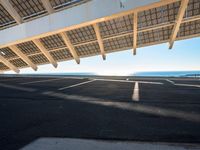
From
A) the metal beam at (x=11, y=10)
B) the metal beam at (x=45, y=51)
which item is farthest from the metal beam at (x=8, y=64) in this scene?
the metal beam at (x=11, y=10)

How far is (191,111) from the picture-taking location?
401 centimetres

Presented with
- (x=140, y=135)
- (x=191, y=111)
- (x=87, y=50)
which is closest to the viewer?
(x=140, y=135)

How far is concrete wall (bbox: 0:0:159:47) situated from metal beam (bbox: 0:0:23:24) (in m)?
0.64

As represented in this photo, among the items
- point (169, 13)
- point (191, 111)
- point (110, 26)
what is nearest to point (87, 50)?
point (110, 26)

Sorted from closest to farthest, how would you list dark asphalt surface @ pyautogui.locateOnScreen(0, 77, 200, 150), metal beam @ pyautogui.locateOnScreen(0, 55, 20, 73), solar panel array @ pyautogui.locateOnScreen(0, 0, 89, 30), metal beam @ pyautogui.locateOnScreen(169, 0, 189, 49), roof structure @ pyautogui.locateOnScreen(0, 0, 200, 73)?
dark asphalt surface @ pyautogui.locateOnScreen(0, 77, 200, 150)
metal beam @ pyautogui.locateOnScreen(169, 0, 189, 49)
roof structure @ pyautogui.locateOnScreen(0, 0, 200, 73)
solar panel array @ pyautogui.locateOnScreen(0, 0, 89, 30)
metal beam @ pyautogui.locateOnScreen(0, 55, 20, 73)

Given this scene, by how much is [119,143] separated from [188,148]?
72 cm

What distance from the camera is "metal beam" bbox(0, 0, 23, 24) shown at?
21005 millimetres

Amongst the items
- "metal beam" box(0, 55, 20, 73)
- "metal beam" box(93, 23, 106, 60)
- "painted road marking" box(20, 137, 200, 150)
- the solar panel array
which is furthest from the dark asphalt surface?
"metal beam" box(0, 55, 20, 73)

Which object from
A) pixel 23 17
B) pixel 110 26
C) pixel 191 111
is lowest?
pixel 191 111

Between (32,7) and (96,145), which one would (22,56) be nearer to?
(32,7)

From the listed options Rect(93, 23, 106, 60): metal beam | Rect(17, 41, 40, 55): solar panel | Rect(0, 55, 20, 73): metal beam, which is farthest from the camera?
Rect(0, 55, 20, 73): metal beam

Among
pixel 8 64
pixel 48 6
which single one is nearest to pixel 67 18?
pixel 48 6

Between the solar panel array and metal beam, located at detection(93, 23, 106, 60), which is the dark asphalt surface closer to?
the solar panel array

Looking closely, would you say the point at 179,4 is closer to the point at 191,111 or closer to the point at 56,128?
the point at 191,111
